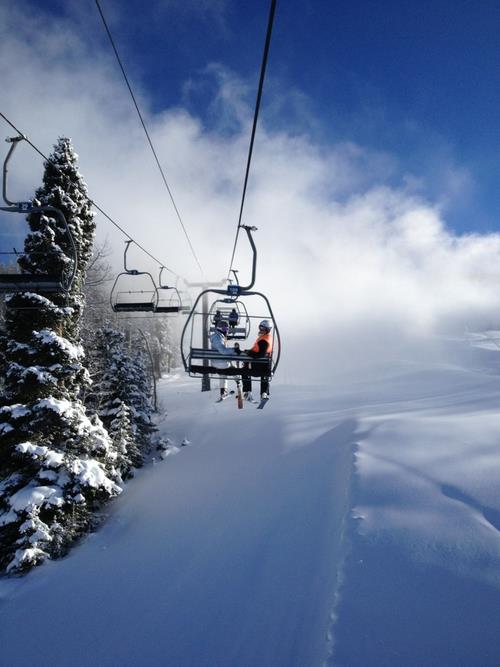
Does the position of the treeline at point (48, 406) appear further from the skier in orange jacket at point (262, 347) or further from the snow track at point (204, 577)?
the skier in orange jacket at point (262, 347)

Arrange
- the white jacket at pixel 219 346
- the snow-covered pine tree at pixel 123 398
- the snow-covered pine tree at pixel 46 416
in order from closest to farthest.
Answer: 1. the white jacket at pixel 219 346
2. the snow-covered pine tree at pixel 46 416
3. the snow-covered pine tree at pixel 123 398

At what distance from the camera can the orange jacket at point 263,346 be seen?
26.0ft

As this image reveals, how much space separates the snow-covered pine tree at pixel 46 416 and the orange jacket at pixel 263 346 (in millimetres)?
7352

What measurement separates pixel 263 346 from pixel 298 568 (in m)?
6.96

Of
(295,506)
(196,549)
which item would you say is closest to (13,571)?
(196,549)

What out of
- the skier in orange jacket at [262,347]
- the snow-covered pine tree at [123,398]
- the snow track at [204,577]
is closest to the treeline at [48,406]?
the snow track at [204,577]

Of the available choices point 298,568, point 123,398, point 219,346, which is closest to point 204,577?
point 298,568

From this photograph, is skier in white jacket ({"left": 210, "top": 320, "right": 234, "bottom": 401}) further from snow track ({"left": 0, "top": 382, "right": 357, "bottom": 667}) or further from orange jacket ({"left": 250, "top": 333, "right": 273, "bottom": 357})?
snow track ({"left": 0, "top": 382, "right": 357, "bottom": 667})

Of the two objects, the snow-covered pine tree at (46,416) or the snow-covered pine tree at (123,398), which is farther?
the snow-covered pine tree at (123,398)

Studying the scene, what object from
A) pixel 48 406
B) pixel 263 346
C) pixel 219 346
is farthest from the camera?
pixel 48 406

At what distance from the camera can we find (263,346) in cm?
798

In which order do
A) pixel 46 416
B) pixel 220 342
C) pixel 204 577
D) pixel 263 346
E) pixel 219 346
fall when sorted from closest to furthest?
pixel 263 346 < pixel 219 346 < pixel 220 342 < pixel 204 577 < pixel 46 416

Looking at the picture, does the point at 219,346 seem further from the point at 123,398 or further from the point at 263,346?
the point at 123,398

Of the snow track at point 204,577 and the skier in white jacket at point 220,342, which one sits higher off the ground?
the skier in white jacket at point 220,342
